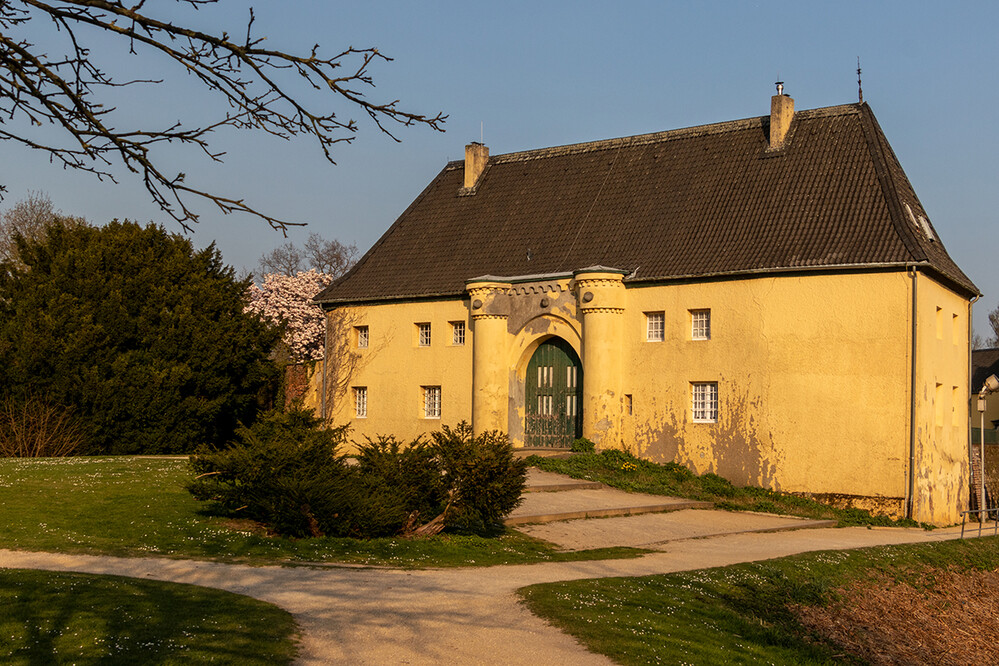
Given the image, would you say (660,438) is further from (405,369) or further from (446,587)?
(446,587)

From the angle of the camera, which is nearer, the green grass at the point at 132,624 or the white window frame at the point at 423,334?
the green grass at the point at 132,624

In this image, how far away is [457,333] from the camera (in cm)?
2914

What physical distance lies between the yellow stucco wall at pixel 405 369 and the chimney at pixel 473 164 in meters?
4.85

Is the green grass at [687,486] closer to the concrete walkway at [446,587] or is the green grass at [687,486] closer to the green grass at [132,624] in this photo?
the concrete walkway at [446,587]

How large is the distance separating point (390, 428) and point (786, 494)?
11612 mm

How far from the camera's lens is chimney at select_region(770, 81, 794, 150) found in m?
27.0

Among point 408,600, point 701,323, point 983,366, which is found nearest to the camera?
point 408,600

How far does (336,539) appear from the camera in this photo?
573 inches

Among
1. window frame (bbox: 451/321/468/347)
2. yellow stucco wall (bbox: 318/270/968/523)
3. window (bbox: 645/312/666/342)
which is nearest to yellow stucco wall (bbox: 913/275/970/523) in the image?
yellow stucco wall (bbox: 318/270/968/523)

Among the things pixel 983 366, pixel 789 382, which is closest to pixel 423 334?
pixel 789 382

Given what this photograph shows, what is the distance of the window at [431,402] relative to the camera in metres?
29.3

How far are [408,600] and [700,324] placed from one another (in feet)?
52.2

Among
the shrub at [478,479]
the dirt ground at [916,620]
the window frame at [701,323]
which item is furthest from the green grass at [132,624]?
the window frame at [701,323]

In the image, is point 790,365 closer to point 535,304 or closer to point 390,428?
point 535,304
